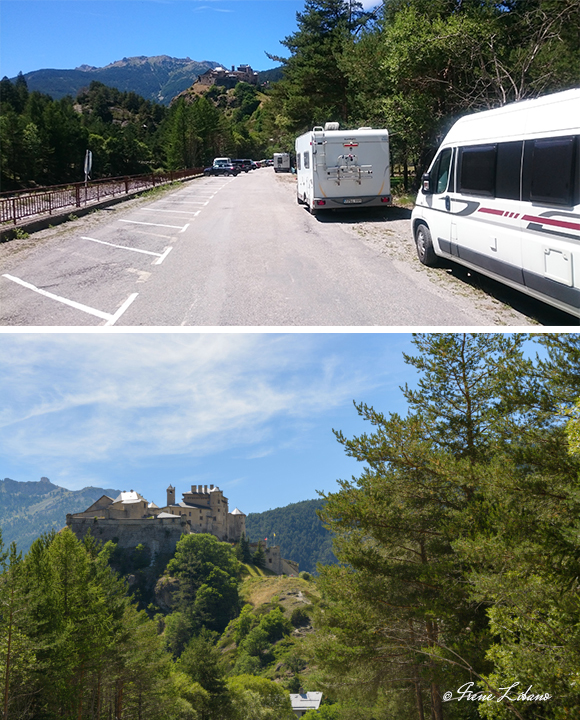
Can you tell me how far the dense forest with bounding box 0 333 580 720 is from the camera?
8234 millimetres

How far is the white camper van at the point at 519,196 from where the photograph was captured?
7.90 m

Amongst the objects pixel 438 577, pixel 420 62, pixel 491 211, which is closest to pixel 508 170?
pixel 491 211

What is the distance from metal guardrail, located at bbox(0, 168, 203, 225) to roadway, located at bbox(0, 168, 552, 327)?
54.4 inches

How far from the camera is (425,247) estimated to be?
521 inches

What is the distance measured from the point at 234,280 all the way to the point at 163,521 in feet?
268

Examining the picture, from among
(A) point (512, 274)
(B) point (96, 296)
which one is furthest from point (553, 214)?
(B) point (96, 296)

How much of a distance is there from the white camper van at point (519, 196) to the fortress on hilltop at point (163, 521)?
230ft

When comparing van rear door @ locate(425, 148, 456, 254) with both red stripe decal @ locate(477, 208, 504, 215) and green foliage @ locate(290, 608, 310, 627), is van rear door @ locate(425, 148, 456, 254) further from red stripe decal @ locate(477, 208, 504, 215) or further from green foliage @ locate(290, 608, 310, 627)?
green foliage @ locate(290, 608, 310, 627)

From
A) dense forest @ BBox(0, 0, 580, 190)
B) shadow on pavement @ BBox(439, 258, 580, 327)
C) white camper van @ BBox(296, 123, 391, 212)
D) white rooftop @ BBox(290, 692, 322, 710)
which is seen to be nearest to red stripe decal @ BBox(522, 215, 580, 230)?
shadow on pavement @ BBox(439, 258, 580, 327)

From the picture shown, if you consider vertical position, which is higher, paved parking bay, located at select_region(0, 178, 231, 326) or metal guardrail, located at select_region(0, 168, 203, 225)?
metal guardrail, located at select_region(0, 168, 203, 225)

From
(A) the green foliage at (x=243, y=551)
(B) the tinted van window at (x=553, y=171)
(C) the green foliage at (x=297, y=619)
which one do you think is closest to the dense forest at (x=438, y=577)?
(B) the tinted van window at (x=553, y=171)

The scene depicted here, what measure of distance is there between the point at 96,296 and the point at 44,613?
13.1 m

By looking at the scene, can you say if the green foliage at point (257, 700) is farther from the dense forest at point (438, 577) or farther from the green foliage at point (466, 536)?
the green foliage at point (466, 536)

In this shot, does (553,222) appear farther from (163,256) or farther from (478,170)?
(163,256)
